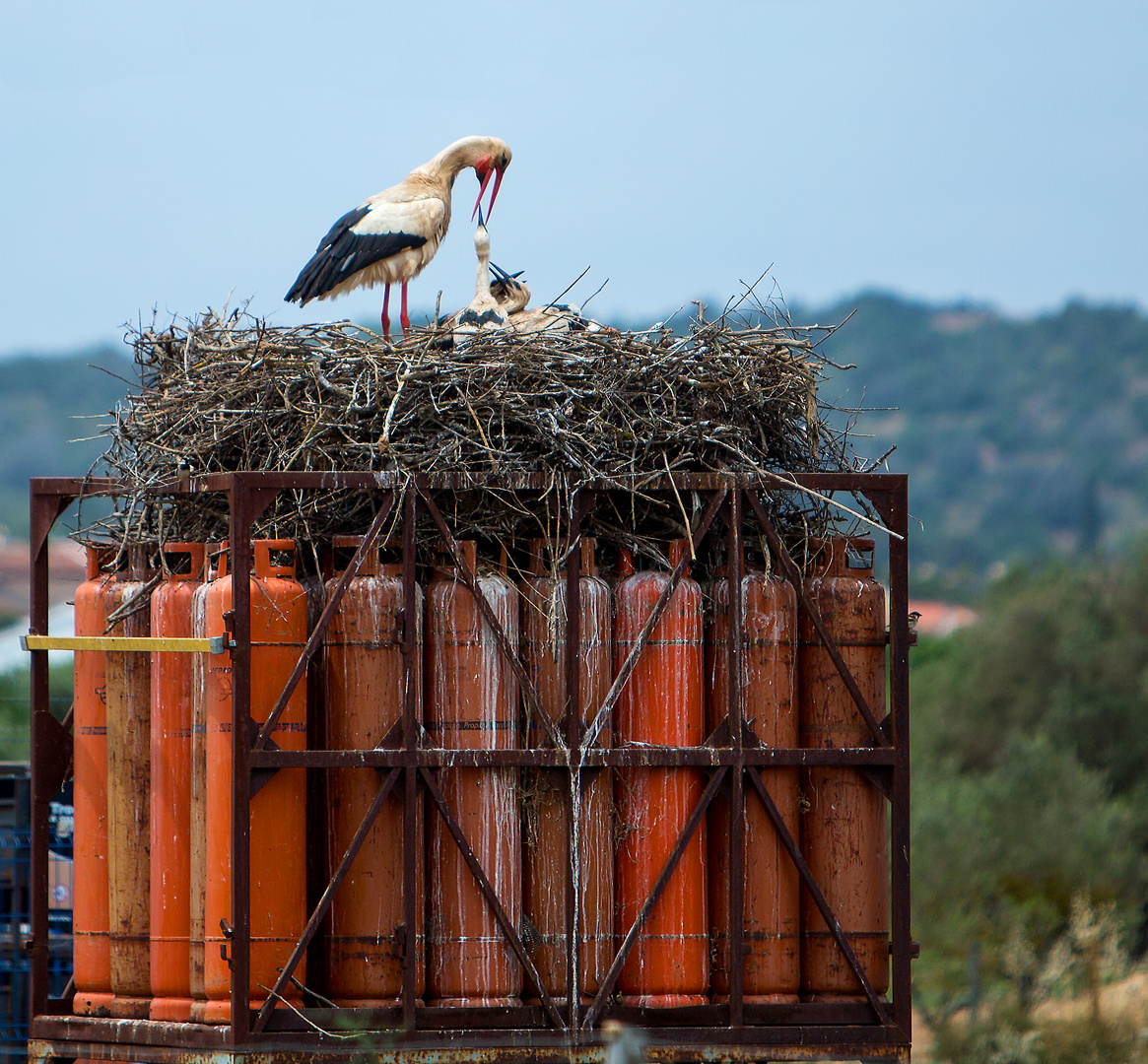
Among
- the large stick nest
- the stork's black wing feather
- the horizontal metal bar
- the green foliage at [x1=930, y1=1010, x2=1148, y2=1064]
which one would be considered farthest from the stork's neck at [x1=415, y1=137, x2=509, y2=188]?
the green foliage at [x1=930, y1=1010, x2=1148, y2=1064]

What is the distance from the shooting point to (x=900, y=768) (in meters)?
8.32

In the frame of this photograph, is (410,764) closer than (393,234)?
Yes

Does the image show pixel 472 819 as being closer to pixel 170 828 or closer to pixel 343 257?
pixel 170 828

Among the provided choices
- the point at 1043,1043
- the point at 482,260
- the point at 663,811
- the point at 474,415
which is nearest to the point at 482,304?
the point at 482,260

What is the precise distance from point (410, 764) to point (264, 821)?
2.44 feet

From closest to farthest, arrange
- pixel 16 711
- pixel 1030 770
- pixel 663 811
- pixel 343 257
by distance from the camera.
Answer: pixel 663 811 < pixel 343 257 < pixel 1030 770 < pixel 16 711

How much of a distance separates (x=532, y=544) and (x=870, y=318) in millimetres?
191751

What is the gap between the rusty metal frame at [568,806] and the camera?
7.84 meters

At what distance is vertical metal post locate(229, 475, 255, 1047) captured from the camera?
7.72 metres

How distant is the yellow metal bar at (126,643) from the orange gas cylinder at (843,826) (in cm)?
299

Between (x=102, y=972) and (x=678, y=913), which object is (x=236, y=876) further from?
(x=678, y=913)

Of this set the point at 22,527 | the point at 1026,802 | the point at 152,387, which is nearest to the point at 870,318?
the point at 22,527

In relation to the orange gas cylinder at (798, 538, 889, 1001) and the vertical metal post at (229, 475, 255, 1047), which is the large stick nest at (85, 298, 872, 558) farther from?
the vertical metal post at (229, 475, 255, 1047)

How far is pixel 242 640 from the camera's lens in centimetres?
784
